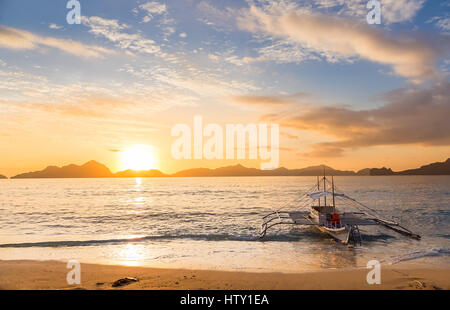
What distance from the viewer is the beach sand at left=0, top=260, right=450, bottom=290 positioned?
1305 centimetres

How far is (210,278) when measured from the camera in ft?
47.5

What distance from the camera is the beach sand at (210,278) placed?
42.8 ft
